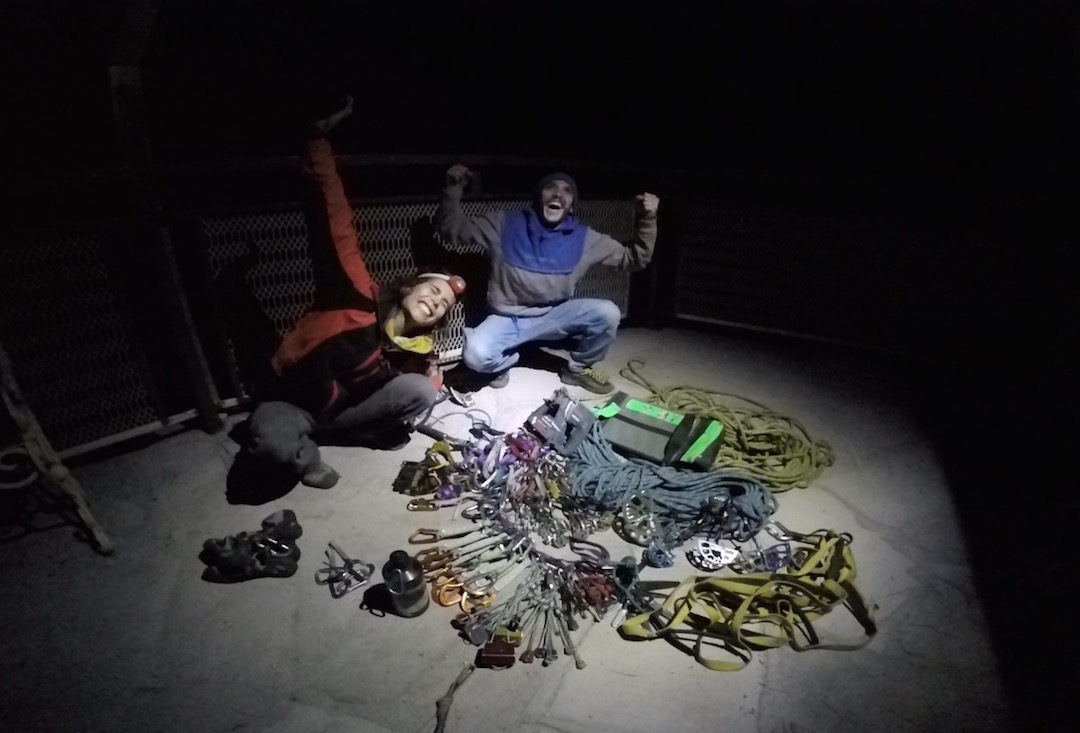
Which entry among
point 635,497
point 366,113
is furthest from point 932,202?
point 366,113

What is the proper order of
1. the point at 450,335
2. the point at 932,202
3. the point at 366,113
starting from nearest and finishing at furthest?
the point at 450,335 < the point at 932,202 < the point at 366,113

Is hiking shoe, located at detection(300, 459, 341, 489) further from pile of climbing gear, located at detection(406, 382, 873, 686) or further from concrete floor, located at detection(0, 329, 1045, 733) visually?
pile of climbing gear, located at detection(406, 382, 873, 686)

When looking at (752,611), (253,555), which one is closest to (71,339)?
(253,555)

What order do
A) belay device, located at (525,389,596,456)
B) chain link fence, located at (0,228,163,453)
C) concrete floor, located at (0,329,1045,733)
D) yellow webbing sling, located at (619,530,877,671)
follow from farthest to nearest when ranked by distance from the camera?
1. belay device, located at (525,389,596,456)
2. chain link fence, located at (0,228,163,453)
3. yellow webbing sling, located at (619,530,877,671)
4. concrete floor, located at (0,329,1045,733)

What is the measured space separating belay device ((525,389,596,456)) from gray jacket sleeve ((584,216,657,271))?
1.13 m

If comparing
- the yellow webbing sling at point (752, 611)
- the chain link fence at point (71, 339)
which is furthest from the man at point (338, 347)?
the yellow webbing sling at point (752, 611)

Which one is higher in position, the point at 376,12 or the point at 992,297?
the point at 376,12

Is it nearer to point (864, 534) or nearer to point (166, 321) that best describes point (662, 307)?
point (864, 534)

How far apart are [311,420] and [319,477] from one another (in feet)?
1.08

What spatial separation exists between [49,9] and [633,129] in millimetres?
9756

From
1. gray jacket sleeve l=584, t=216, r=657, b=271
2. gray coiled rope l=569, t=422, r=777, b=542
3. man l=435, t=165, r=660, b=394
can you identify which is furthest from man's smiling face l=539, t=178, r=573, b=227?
gray coiled rope l=569, t=422, r=777, b=542

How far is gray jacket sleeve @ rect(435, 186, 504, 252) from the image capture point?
12.6 feet

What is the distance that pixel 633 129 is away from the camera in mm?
12539

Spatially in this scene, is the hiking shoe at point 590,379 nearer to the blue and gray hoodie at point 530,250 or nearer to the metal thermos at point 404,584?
the blue and gray hoodie at point 530,250
